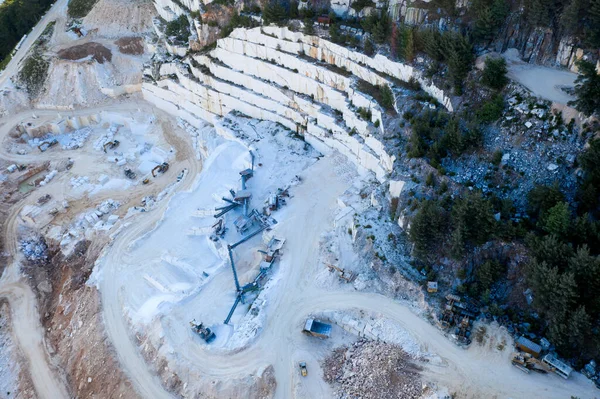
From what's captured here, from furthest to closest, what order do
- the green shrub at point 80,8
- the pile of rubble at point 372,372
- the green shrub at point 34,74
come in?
the green shrub at point 80,8, the green shrub at point 34,74, the pile of rubble at point 372,372

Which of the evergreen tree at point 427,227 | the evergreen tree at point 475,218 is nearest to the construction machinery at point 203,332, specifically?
the evergreen tree at point 427,227

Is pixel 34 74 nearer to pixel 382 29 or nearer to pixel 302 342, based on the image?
pixel 382 29

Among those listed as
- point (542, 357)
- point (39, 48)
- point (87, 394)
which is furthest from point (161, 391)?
point (39, 48)

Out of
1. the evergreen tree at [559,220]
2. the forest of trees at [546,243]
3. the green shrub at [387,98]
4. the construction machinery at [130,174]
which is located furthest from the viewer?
the construction machinery at [130,174]

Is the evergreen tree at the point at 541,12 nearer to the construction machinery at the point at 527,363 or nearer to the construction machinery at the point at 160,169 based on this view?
the construction machinery at the point at 527,363

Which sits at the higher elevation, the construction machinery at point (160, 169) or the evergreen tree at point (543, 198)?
the evergreen tree at point (543, 198)

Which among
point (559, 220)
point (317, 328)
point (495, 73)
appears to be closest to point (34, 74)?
point (317, 328)
